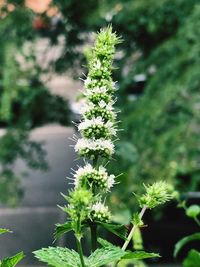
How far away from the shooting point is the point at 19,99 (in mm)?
3838

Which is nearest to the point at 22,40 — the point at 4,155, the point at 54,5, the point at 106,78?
the point at 54,5

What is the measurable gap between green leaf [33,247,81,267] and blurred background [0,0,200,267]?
1767mm

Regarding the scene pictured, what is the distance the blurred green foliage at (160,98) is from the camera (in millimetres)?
3150

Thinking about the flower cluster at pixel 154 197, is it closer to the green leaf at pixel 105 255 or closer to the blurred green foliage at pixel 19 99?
the green leaf at pixel 105 255

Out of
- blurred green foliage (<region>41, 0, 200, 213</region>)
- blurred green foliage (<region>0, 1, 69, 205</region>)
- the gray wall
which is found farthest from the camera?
the gray wall

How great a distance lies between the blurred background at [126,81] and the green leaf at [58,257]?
177 cm

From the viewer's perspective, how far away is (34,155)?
4.54 meters

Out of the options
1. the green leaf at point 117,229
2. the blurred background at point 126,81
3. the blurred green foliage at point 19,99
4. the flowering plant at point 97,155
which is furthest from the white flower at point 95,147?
the blurred green foliage at point 19,99

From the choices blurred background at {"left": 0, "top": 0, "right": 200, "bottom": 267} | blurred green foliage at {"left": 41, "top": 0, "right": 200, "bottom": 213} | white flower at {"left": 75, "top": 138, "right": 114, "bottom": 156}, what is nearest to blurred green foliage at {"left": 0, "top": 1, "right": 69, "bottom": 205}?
blurred background at {"left": 0, "top": 0, "right": 200, "bottom": 267}

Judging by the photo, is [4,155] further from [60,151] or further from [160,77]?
[60,151]

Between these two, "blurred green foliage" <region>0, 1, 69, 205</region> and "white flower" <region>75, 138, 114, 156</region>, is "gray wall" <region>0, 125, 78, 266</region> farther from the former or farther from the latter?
"white flower" <region>75, 138, 114, 156</region>

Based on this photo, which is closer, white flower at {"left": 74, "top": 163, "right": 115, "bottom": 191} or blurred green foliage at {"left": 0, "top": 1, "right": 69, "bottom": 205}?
white flower at {"left": 74, "top": 163, "right": 115, "bottom": 191}

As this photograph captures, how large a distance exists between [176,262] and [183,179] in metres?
1.64

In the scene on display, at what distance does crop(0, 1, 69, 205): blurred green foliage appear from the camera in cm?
350
